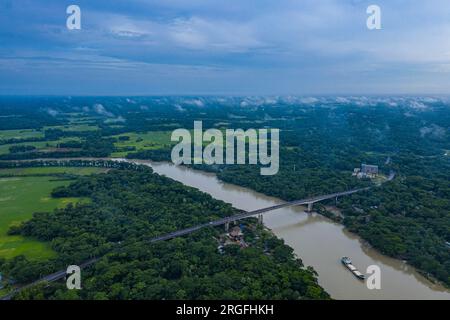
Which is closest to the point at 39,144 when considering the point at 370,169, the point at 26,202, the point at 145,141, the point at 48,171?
the point at 145,141

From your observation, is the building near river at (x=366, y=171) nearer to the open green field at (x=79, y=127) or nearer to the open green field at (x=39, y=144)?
the open green field at (x=39, y=144)

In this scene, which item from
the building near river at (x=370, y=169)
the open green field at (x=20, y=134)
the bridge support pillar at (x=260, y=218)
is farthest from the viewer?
the open green field at (x=20, y=134)

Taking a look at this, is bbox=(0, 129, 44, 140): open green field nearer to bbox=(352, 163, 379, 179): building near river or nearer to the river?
the river

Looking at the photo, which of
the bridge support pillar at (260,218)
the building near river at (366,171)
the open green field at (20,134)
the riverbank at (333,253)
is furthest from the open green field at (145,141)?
the bridge support pillar at (260,218)

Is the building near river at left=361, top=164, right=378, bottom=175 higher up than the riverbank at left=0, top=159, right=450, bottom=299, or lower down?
higher up

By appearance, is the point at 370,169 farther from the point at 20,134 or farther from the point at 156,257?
the point at 20,134

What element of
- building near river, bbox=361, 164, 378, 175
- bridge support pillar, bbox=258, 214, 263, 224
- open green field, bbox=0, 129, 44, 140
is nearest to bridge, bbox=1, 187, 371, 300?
bridge support pillar, bbox=258, 214, 263, 224
